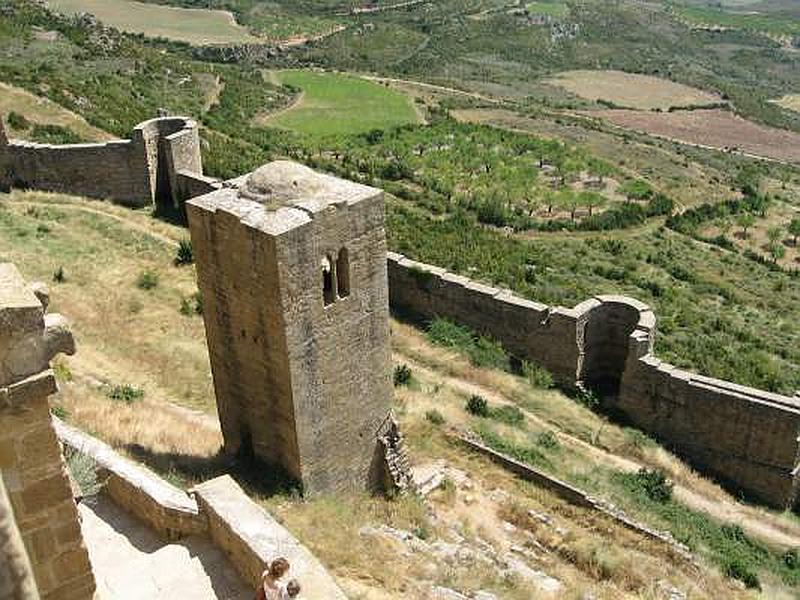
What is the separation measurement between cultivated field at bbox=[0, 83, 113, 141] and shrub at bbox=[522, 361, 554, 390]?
1679 cm

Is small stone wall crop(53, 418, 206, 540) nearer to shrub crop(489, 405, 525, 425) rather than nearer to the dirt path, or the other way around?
shrub crop(489, 405, 525, 425)

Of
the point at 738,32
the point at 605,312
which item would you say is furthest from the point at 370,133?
the point at 738,32

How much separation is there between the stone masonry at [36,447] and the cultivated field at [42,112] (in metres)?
23.4

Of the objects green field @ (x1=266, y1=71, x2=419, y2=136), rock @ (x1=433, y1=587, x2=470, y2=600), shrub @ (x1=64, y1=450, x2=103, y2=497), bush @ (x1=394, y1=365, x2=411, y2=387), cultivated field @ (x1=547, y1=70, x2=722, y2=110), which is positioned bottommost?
cultivated field @ (x1=547, y1=70, x2=722, y2=110)

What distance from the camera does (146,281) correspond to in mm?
18906

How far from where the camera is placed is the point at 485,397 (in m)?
17.2

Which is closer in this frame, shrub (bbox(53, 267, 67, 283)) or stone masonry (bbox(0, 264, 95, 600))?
stone masonry (bbox(0, 264, 95, 600))

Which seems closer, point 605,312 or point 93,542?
point 93,542

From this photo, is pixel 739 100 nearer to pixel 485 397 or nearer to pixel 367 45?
pixel 367 45

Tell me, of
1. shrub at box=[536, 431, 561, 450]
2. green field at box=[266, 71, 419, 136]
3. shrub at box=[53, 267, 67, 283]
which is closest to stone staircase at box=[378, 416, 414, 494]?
shrub at box=[536, 431, 561, 450]

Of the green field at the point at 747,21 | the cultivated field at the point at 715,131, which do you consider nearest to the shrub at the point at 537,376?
the cultivated field at the point at 715,131

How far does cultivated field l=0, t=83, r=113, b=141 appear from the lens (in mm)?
26797

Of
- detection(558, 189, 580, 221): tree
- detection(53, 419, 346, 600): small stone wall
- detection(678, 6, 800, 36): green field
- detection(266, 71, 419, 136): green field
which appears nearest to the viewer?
detection(53, 419, 346, 600): small stone wall

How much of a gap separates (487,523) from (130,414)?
19.4 feet
